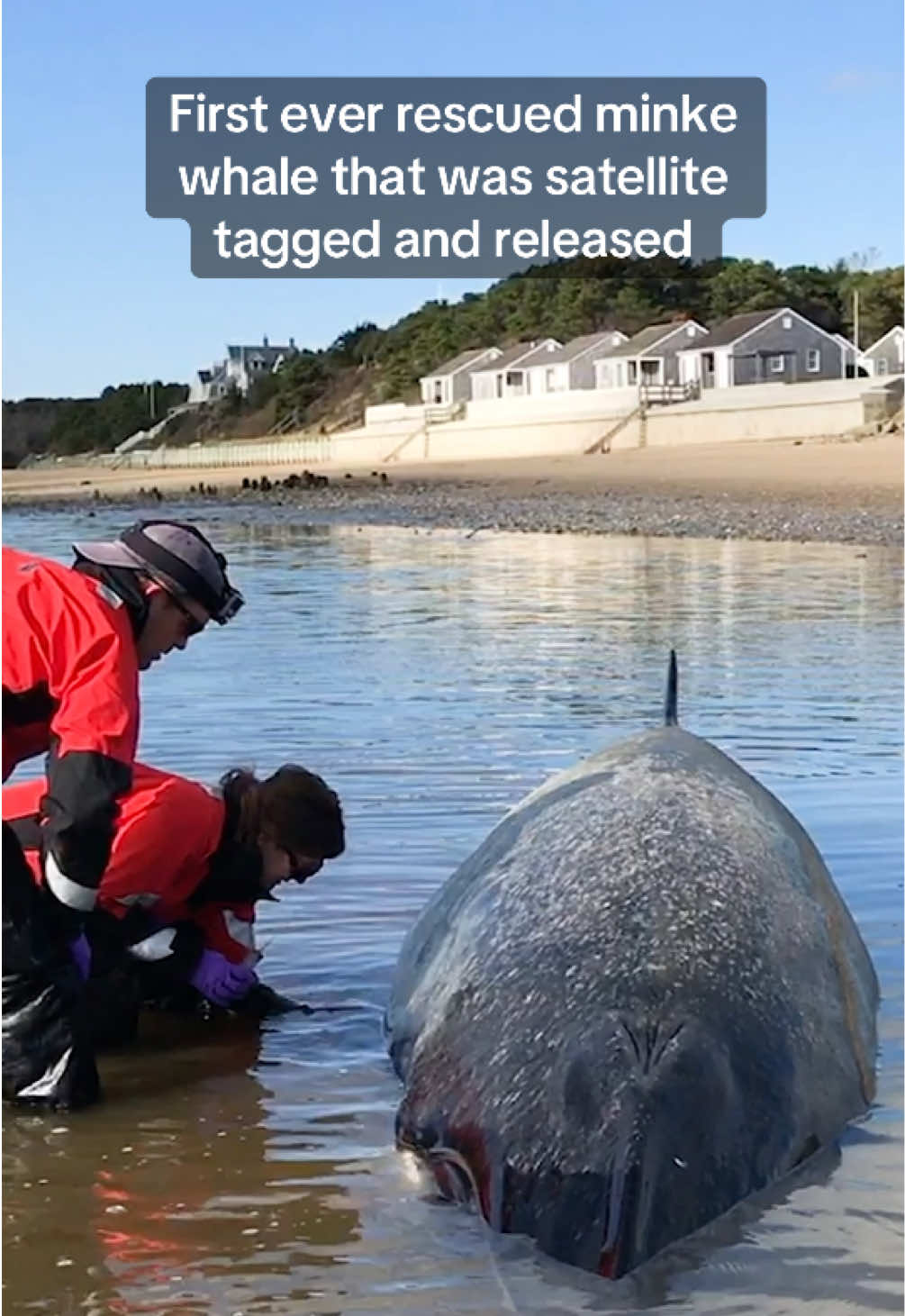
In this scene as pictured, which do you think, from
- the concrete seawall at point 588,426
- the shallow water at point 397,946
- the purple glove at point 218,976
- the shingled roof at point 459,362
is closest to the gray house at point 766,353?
the concrete seawall at point 588,426

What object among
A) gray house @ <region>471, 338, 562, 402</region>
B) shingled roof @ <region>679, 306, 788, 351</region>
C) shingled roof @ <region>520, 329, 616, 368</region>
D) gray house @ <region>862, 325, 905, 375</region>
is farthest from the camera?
gray house @ <region>471, 338, 562, 402</region>

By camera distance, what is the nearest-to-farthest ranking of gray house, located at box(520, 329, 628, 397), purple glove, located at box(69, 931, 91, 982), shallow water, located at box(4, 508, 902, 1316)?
shallow water, located at box(4, 508, 902, 1316) → purple glove, located at box(69, 931, 91, 982) → gray house, located at box(520, 329, 628, 397)

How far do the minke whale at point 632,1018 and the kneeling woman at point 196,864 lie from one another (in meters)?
0.45

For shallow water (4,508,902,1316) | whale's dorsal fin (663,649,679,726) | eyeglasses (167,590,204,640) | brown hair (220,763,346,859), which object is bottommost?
shallow water (4,508,902,1316)

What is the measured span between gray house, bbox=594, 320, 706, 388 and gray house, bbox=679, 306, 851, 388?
1.42 m

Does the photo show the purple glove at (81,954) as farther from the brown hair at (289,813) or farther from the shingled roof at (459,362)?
the shingled roof at (459,362)

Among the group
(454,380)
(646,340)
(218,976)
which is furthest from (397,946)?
(454,380)

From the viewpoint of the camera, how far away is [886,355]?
72.4m

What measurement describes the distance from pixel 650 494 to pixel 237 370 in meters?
112

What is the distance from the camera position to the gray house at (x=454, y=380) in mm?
93062

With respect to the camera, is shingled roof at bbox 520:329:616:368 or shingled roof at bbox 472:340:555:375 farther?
shingled roof at bbox 472:340:555:375

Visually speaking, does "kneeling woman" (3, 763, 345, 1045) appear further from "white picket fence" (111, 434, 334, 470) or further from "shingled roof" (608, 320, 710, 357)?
"white picket fence" (111, 434, 334, 470)

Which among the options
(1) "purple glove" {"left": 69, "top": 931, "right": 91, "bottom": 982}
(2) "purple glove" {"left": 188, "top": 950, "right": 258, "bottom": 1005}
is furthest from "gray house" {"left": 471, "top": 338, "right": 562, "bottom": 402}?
(1) "purple glove" {"left": 69, "top": 931, "right": 91, "bottom": 982}

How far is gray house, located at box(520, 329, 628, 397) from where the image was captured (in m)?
84.2
